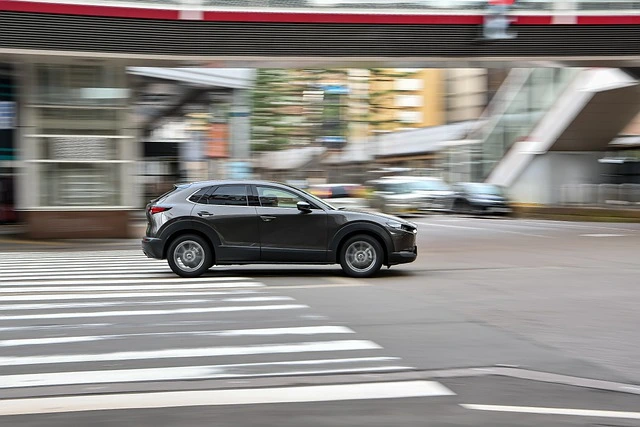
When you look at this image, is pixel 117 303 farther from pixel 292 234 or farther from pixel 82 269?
pixel 82 269

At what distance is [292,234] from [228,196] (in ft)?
4.08

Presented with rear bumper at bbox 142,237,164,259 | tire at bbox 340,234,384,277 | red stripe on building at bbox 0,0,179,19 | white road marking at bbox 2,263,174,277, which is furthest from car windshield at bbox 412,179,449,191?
rear bumper at bbox 142,237,164,259

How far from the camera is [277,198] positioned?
43.9 feet

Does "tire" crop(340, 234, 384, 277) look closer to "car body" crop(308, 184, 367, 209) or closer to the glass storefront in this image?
the glass storefront

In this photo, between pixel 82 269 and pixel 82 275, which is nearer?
pixel 82 275

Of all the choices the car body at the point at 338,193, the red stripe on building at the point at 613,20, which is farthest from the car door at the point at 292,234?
the car body at the point at 338,193

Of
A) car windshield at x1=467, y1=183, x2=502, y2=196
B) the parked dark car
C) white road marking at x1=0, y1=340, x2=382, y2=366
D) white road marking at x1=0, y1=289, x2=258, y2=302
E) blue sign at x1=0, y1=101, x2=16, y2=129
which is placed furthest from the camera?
car windshield at x1=467, y1=183, x2=502, y2=196

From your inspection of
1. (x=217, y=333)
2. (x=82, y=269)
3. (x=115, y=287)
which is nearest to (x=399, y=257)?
(x=115, y=287)

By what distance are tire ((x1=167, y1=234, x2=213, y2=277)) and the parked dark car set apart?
25599 mm

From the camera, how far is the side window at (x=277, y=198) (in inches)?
524

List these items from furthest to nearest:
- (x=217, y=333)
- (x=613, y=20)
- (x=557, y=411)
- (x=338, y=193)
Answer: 1. (x=338, y=193)
2. (x=613, y=20)
3. (x=217, y=333)
4. (x=557, y=411)

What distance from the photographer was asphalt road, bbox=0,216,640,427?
5652 mm

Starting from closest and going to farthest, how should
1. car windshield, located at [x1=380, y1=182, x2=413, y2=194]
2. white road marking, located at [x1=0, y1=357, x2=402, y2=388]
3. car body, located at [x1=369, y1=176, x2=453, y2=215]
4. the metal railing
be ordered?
white road marking, located at [x1=0, y1=357, x2=402, y2=388] < the metal railing < car body, located at [x1=369, y1=176, x2=453, y2=215] < car windshield, located at [x1=380, y1=182, x2=413, y2=194]

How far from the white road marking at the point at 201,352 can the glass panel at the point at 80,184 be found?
48.7 ft
